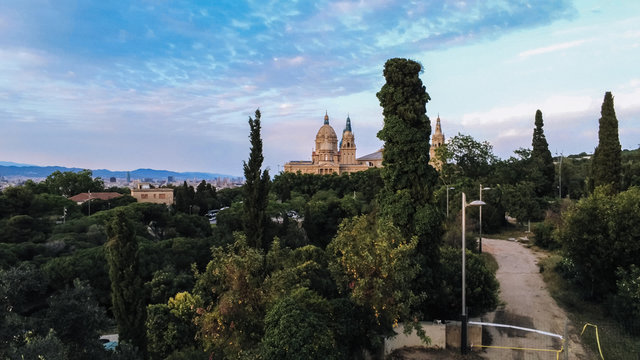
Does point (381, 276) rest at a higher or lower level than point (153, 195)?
lower

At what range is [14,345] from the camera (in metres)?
6.43

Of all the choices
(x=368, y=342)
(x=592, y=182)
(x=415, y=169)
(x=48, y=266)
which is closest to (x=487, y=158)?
(x=592, y=182)

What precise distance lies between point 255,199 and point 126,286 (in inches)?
234

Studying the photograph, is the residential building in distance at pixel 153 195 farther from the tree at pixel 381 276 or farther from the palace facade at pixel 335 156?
the tree at pixel 381 276

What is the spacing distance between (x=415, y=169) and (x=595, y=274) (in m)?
7.59

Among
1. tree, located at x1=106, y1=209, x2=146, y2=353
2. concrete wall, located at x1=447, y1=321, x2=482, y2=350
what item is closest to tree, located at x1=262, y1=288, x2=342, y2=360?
concrete wall, located at x1=447, y1=321, x2=482, y2=350

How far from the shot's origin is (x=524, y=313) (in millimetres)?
15078

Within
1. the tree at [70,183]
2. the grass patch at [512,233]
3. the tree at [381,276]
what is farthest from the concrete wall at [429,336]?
the tree at [70,183]

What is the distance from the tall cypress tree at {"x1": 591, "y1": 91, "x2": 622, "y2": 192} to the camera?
23.7m

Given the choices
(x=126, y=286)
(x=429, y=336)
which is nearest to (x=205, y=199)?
(x=126, y=286)

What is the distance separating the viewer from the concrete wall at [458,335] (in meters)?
12.0

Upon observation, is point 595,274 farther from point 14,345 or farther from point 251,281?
point 14,345

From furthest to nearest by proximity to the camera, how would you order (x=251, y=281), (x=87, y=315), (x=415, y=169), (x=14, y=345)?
(x=415, y=169), (x=251, y=281), (x=87, y=315), (x=14, y=345)

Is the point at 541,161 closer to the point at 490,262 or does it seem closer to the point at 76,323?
the point at 490,262
